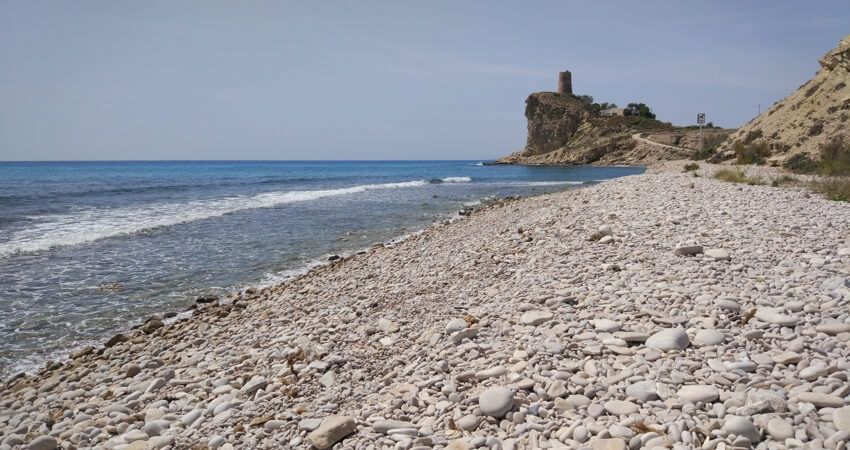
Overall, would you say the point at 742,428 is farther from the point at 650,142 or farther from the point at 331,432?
the point at 650,142

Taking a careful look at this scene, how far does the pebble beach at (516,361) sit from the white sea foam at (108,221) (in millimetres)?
9382

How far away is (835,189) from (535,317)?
1117cm

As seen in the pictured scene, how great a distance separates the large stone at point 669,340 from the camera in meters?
4.13

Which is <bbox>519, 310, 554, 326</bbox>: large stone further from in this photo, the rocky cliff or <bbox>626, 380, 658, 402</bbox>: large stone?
the rocky cliff

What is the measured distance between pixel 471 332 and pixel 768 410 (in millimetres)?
2589

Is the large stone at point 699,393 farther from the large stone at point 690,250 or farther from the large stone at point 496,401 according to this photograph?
the large stone at point 690,250

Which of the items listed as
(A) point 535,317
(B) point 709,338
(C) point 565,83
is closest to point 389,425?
(A) point 535,317

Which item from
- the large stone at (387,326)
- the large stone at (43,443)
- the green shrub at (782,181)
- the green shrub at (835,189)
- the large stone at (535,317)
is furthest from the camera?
the green shrub at (782,181)

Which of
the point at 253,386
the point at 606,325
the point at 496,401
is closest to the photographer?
the point at 496,401

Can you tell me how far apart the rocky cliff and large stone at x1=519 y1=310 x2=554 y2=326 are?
215 feet

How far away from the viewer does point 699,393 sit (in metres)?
3.37

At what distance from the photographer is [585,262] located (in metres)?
7.09

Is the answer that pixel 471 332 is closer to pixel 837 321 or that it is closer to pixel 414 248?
pixel 837 321

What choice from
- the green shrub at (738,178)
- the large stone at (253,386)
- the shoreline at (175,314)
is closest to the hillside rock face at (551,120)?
the green shrub at (738,178)
